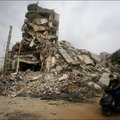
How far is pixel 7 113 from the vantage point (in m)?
9.30

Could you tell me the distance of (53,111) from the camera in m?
9.54

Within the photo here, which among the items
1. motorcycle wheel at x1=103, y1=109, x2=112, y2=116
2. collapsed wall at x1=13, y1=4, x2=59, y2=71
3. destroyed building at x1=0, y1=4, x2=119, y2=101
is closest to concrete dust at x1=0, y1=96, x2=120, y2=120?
motorcycle wheel at x1=103, y1=109, x2=112, y2=116

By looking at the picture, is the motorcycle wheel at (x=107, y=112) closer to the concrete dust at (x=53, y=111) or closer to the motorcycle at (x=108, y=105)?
the motorcycle at (x=108, y=105)

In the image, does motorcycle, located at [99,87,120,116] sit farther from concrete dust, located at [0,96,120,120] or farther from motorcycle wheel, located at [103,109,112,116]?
concrete dust, located at [0,96,120,120]

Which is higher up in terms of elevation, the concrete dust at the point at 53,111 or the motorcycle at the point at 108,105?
the motorcycle at the point at 108,105

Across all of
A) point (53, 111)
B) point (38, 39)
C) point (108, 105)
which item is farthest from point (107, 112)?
point (38, 39)

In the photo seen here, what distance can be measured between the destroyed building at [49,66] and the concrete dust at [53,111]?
1582 millimetres

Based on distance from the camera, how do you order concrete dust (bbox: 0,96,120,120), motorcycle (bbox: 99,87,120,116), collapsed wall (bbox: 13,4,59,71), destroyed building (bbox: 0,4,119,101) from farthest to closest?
collapsed wall (bbox: 13,4,59,71) → destroyed building (bbox: 0,4,119,101) → concrete dust (bbox: 0,96,120,120) → motorcycle (bbox: 99,87,120,116)

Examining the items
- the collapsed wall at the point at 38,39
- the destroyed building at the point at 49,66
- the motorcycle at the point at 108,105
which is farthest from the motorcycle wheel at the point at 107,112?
the collapsed wall at the point at 38,39

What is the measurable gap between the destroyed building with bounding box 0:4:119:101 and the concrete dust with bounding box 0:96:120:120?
1582 mm

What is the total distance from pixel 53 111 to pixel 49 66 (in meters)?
10.9

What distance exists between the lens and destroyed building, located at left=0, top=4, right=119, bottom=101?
1448 cm

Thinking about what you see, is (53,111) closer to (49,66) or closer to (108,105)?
(108,105)

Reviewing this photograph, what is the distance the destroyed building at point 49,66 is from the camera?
14484 mm
